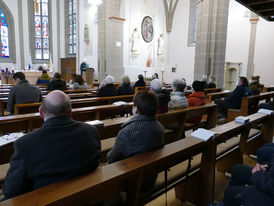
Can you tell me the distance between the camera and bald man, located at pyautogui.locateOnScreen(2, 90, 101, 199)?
1.34 metres

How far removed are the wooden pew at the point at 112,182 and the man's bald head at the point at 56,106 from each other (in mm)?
430

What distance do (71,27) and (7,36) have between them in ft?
13.8

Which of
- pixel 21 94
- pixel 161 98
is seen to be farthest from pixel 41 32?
pixel 161 98

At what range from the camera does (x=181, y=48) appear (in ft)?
48.7

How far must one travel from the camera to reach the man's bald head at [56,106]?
1.51 metres

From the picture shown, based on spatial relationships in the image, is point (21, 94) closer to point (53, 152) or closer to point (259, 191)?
point (53, 152)

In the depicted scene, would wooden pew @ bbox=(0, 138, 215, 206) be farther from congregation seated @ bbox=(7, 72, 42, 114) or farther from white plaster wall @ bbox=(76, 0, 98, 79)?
white plaster wall @ bbox=(76, 0, 98, 79)

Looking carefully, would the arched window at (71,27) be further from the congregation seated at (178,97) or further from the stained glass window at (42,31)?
the congregation seated at (178,97)

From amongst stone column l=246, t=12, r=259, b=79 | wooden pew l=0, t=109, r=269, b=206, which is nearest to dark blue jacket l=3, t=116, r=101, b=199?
wooden pew l=0, t=109, r=269, b=206

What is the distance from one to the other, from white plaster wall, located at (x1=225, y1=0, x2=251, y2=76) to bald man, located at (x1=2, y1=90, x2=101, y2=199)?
42.7 feet

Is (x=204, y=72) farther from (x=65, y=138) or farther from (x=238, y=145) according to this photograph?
(x=65, y=138)

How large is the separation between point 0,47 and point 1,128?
14727 mm

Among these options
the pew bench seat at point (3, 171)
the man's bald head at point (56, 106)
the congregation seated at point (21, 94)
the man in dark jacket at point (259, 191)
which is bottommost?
the pew bench seat at point (3, 171)

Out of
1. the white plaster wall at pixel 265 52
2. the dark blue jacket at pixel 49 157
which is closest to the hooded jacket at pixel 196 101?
the dark blue jacket at pixel 49 157
